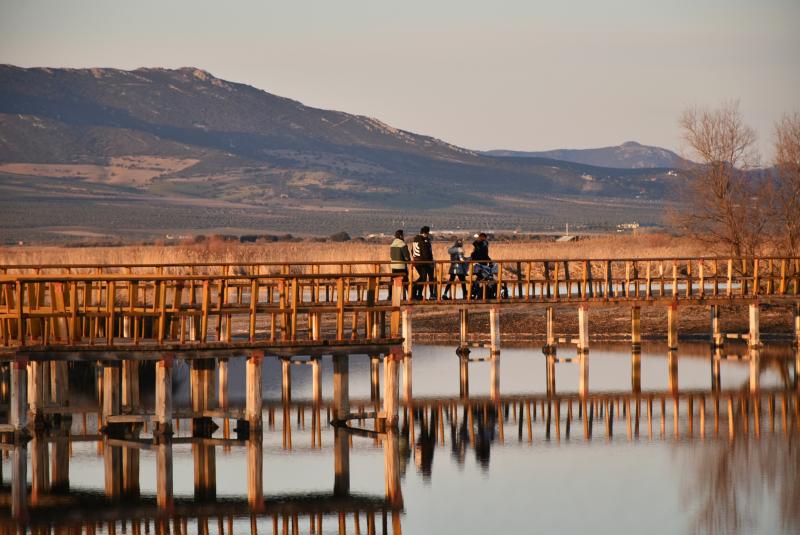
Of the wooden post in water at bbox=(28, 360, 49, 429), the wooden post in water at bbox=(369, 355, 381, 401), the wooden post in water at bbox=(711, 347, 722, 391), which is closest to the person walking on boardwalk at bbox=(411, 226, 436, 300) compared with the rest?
the wooden post in water at bbox=(369, 355, 381, 401)

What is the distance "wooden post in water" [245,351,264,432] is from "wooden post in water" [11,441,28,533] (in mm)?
4342

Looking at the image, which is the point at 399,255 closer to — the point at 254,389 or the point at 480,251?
the point at 480,251

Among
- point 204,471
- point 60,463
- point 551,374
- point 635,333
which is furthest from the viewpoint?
point 635,333

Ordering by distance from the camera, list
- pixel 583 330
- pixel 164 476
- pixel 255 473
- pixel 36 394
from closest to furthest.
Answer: pixel 164 476
pixel 255 473
pixel 36 394
pixel 583 330

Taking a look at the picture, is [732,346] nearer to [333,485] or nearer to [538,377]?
[538,377]

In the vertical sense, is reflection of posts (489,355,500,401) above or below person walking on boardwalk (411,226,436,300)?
below

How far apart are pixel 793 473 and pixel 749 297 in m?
19.7

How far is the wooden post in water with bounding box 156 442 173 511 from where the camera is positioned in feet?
95.2

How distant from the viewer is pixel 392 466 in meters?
32.3

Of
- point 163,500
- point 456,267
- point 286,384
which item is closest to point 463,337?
point 456,267

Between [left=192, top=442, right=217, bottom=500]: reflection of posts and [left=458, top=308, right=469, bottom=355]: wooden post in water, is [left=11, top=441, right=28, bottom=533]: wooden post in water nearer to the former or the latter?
[left=192, top=442, right=217, bottom=500]: reflection of posts

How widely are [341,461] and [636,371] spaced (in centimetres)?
1586

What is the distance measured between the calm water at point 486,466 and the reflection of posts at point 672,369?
181 millimetres

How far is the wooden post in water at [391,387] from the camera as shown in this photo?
1340 inches
